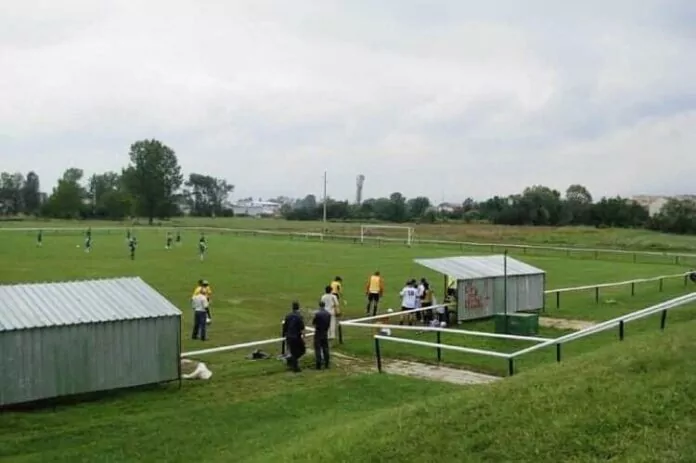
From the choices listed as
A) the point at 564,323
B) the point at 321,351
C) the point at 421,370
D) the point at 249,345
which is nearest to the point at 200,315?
the point at 249,345

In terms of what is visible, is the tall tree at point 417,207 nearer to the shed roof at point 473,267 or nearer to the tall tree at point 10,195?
the tall tree at point 10,195

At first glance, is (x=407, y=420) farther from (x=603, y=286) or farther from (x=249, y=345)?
(x=603, y=286)

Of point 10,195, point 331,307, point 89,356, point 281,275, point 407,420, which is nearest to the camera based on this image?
point 407,420

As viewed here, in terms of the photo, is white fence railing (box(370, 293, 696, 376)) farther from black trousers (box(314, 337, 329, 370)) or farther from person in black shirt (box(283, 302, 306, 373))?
person in black shirt (box(283, 302, 306, 373))

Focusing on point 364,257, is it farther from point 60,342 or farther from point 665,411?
point 665,411

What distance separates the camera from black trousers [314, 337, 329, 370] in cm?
1648

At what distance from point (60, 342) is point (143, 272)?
25.4m

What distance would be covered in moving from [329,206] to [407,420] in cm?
13841

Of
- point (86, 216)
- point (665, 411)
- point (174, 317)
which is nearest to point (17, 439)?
point (174, 317)

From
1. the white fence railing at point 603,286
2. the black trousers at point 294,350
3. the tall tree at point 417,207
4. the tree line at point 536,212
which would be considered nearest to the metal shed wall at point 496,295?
the white fence railing at point 603,286

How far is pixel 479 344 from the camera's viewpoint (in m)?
19.3

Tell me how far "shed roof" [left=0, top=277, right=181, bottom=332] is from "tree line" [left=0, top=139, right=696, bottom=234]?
282 feet

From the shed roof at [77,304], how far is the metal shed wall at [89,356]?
63 mm

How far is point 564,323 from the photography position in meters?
24.0
